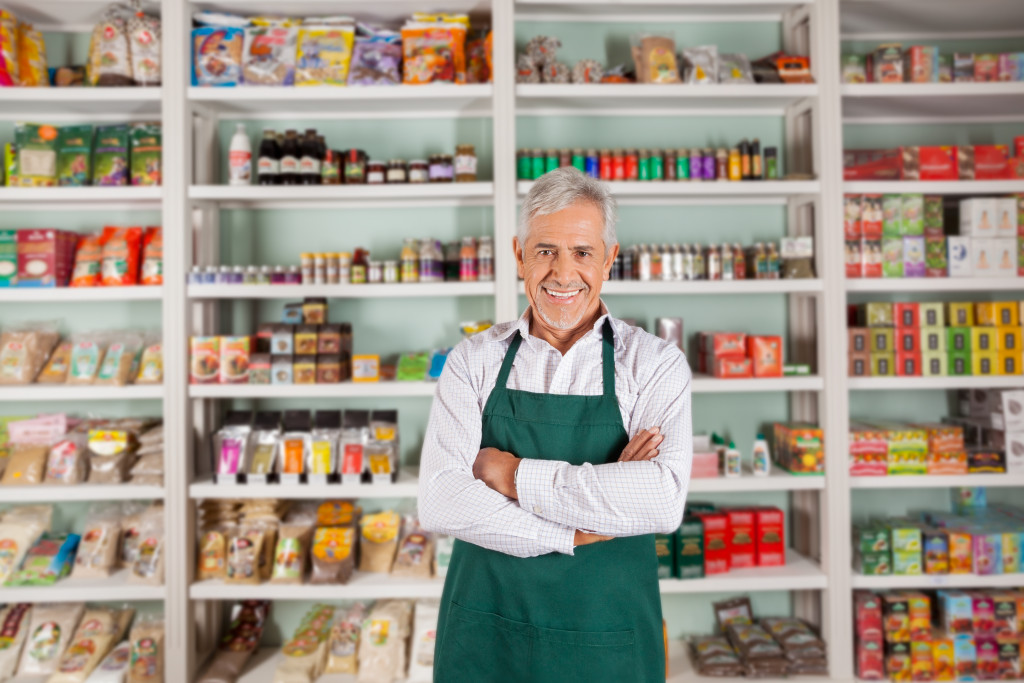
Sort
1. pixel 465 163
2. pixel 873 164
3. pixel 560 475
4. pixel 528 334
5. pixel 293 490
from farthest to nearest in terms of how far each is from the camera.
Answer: pixel 873 164 < pixel 465 163 < pixel 293 490 < pixel 528 334 < pixel 560 475

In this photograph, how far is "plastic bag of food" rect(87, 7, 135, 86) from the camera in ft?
9.91

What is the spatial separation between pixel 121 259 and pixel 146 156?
0.48m

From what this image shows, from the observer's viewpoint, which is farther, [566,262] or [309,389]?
[309,389]

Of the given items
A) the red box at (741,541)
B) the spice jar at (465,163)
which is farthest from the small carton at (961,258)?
the spice jar at (465,163)

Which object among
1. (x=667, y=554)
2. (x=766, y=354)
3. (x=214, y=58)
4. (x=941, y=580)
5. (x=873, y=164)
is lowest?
(x=941, y=580)

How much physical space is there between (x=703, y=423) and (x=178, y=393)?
2.45 metres

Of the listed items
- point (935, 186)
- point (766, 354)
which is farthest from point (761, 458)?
point (935, 186)

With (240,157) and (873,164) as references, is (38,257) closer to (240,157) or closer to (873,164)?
(240,157)

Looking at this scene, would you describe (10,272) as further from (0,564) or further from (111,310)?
(0,564)

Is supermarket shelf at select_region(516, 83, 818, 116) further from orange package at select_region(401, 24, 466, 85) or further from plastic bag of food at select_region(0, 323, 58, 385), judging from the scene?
plastic bag of food at select_region(0, 323, 58, 385)

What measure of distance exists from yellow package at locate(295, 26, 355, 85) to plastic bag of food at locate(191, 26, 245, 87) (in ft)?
0.96

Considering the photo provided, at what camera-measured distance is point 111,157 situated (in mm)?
3088

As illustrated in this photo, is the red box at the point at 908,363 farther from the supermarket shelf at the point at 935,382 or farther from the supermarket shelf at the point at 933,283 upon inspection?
the supermarket shelf at the point at 933,283

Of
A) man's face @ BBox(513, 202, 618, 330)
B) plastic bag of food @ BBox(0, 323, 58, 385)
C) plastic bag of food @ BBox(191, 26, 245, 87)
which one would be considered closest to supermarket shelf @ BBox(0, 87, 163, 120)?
plastic bag of food @ BBox(191, 26, 245, 87)
